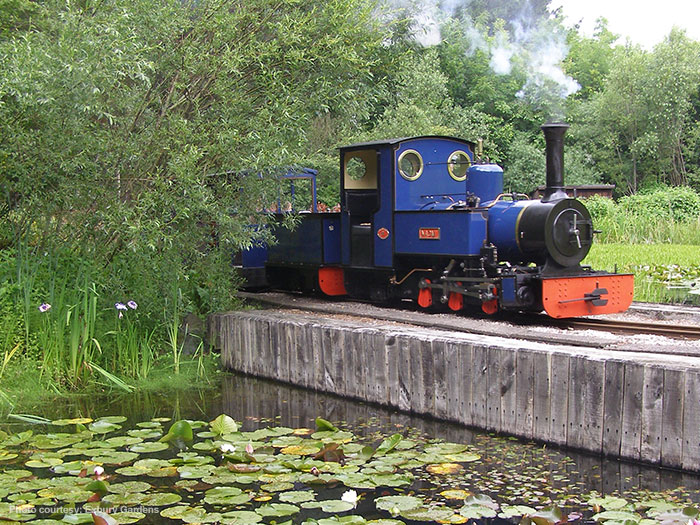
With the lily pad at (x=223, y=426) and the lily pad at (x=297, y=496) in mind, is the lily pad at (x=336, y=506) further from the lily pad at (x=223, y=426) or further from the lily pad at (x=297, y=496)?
the lily pad at (x=223, y=426)

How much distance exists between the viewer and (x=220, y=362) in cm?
916

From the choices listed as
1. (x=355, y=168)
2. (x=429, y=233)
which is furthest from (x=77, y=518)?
(x=355, y=168)

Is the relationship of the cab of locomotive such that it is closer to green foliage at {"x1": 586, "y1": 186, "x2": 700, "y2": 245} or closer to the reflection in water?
the reflection in water

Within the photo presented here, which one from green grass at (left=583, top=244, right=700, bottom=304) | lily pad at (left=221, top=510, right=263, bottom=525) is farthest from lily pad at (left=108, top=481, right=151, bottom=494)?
green grass at (left=583, top=244, right=700, bottom=304)

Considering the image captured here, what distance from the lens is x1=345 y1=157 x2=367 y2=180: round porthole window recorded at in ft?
34.4

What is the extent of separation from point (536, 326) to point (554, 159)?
6.24 ft

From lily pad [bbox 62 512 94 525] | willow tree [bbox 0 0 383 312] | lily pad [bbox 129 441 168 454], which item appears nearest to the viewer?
lily pad [bbox 62 512 94 525]

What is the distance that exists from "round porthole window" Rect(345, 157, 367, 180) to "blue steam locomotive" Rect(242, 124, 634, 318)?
1 centimetres

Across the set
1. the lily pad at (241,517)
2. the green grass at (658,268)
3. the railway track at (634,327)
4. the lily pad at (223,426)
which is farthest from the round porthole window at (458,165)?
the lily pad at (241,517)

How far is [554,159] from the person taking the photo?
29.1 ft

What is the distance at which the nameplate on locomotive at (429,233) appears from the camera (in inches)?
372

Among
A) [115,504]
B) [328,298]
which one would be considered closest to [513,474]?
[115,504]

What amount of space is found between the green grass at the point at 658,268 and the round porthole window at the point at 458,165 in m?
2.35

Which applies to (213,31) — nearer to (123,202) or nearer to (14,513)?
(123,202)
